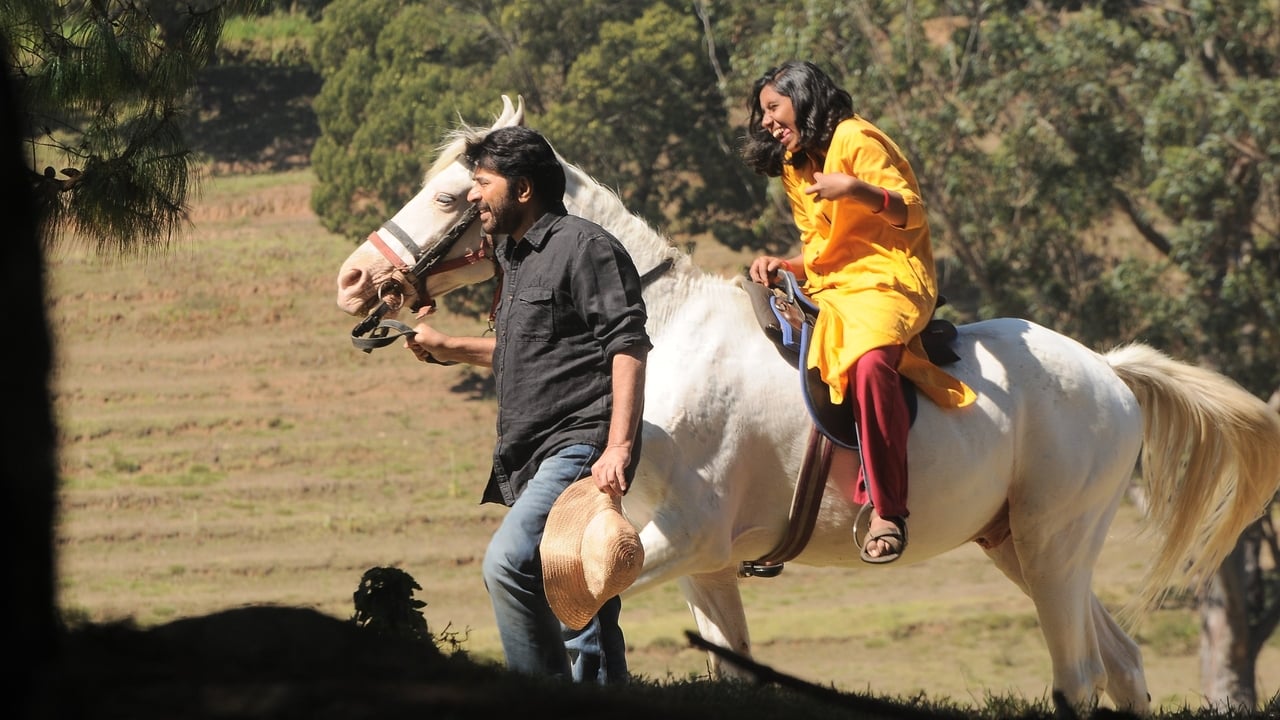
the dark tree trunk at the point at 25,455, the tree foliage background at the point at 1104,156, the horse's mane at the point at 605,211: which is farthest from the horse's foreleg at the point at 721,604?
the tree foliage background at the point at 1104,156

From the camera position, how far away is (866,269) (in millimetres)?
5277

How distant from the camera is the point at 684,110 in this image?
2855 centimetres

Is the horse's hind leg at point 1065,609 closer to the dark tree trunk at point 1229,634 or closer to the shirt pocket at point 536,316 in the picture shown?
the shirt pocket at point 536,316

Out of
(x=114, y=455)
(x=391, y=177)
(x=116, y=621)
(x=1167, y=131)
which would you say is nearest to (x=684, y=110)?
(x=391, y=177)

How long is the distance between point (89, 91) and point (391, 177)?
74.9 feet

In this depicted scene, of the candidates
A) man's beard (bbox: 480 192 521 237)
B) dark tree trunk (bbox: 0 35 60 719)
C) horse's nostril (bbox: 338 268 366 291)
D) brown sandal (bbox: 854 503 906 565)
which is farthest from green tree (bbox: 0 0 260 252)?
dark tree trunk (bbox: 0 35 60 719)

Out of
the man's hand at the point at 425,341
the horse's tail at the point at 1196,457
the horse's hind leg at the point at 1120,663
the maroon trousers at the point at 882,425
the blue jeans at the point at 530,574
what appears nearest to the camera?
the blue jeans at the point at 530,574

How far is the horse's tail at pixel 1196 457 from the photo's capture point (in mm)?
6395

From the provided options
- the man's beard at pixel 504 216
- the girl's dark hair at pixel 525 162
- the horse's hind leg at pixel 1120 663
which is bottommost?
the horse's hind leg at pixel 1120 663

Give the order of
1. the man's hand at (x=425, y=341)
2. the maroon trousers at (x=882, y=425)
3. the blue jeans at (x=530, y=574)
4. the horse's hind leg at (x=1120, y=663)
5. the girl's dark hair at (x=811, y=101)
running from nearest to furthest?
the blue jeans at (x=530, y=574), the man's hand at (x=425, y=341), the maroon trousers at (x=882, y=425), the girl's dark hair at (x=811, y=101), the horse's hind leg at (x=1120, y=663)

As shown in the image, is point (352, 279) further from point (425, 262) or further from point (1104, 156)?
point (1104, 156)

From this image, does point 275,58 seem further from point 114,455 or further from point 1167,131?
point 1167,131

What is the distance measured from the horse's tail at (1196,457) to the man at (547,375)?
2.90 meters

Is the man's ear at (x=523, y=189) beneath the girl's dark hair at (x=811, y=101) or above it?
beneath
